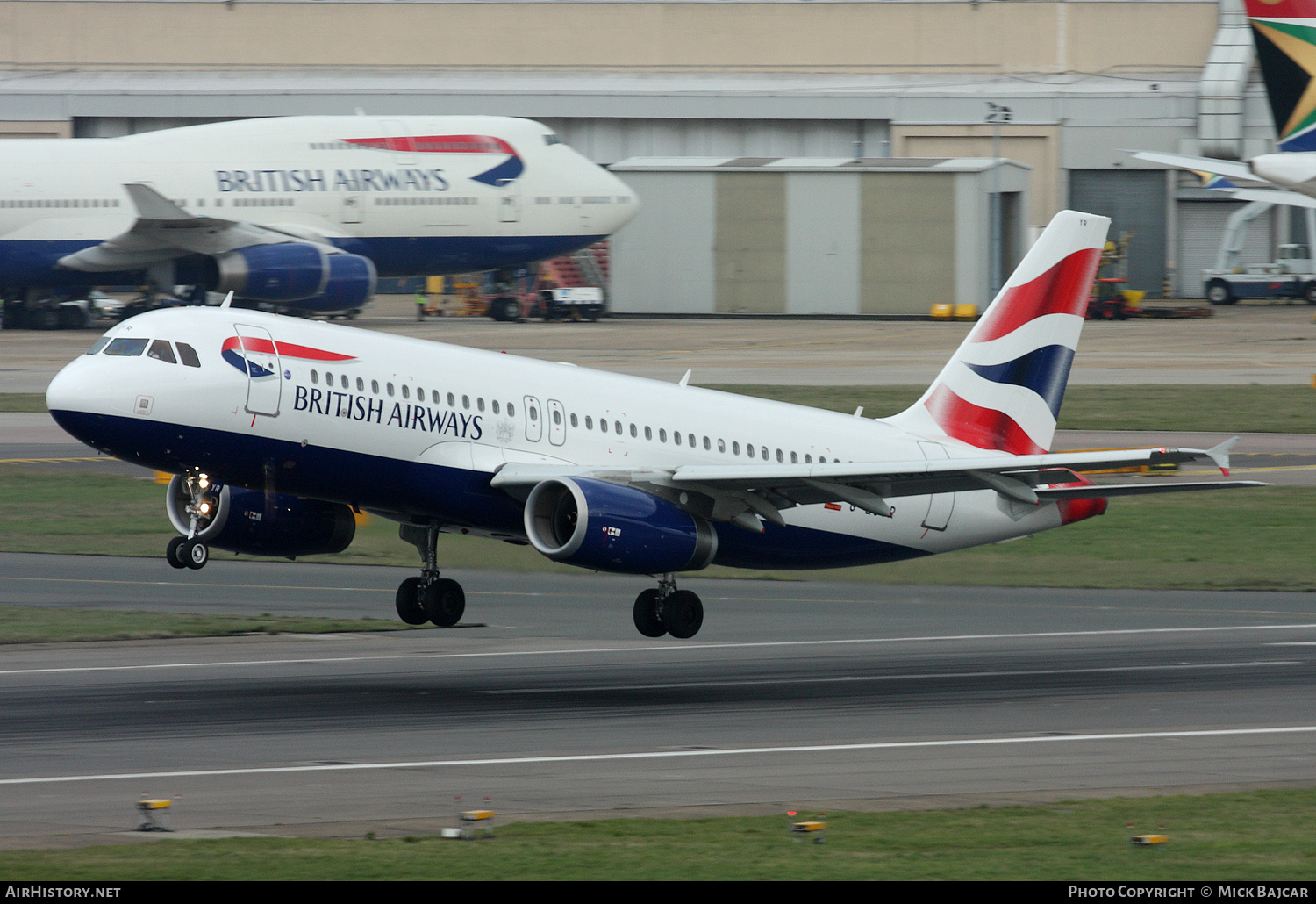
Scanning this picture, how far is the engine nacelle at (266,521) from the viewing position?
30.3m

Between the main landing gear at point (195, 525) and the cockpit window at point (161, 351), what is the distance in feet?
6.86

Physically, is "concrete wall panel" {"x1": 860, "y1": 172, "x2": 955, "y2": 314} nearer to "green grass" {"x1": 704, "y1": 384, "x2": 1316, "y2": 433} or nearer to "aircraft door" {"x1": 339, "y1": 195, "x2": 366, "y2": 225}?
"aircraft door" {"x1": 339, "y1": 195, "x2": 366, "y2": 225}

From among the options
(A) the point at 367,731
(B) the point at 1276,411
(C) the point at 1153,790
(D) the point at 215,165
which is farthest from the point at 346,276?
(C) the point at 1153,790

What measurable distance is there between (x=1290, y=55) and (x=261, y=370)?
171 feet

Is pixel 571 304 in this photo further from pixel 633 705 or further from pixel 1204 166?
pixel 633 705

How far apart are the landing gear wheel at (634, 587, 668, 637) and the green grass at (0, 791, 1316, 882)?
36.3 feet

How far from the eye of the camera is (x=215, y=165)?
91.4 metres

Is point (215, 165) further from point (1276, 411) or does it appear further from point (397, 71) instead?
point (1276, 411)

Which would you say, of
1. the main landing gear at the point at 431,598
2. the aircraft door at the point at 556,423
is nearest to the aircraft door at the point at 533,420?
the aircraft door at the point at 556,423

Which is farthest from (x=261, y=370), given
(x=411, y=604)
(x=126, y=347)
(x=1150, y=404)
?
(x=1150, y=404)

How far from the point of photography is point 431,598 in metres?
31.9

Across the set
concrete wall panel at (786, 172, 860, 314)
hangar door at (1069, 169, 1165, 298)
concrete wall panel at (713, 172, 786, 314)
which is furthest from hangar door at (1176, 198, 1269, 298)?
concrete wall panel at (713, 172, 786, 314)

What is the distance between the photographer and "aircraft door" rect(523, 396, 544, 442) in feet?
101

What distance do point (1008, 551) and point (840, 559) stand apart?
38.7 ft
